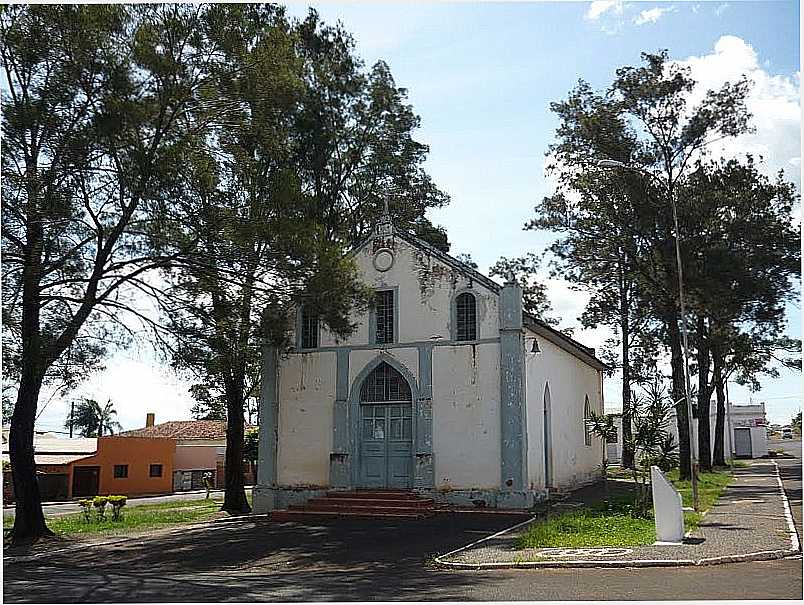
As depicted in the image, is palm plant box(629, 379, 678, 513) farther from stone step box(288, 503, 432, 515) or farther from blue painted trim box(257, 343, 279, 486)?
blue painted trim box(257, 343, 279, 486)

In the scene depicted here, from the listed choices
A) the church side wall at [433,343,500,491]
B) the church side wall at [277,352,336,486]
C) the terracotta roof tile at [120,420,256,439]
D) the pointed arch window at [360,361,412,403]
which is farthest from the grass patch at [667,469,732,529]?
the terracotta roof tile at [120,420,256,439]

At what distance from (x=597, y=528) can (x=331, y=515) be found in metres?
6.71

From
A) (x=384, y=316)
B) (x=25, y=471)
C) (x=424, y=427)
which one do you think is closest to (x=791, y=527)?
(x=424, y=427)

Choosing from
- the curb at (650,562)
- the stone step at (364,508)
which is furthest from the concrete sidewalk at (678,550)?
the stone step at (364,508)

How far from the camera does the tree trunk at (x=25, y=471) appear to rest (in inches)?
661

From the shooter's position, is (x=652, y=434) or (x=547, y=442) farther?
(x=547, y=442)

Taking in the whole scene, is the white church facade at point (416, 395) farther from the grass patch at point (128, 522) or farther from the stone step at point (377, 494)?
the grass patch at point (128, 522)

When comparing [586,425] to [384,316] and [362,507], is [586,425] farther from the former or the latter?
[362,507]

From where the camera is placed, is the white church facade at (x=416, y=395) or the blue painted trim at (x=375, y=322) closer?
the white church facade at (x=416, y=395)

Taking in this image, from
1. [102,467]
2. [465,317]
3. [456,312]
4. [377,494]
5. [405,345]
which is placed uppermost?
[456,312]

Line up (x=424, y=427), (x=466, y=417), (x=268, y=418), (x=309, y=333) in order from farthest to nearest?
1. (x=309, y=333)
2. (x=268, y=418)
3. (x=424, y=427)
4. (x=466, y=417)

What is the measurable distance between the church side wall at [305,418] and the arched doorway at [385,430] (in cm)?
91

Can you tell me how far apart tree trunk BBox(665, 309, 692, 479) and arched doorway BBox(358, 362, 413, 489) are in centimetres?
1181

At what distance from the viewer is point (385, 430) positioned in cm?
2133
